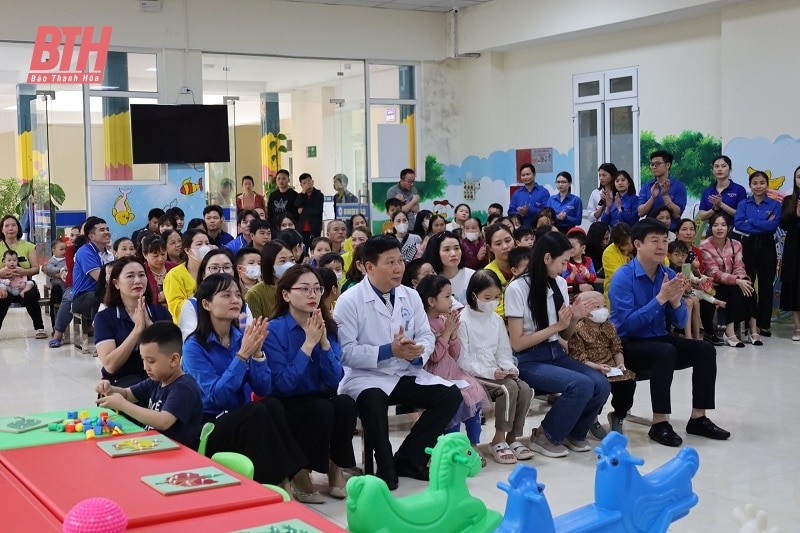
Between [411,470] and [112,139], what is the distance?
867 centimetres

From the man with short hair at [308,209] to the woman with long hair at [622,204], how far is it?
381cm

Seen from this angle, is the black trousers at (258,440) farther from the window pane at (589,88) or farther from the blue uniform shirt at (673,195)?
the window pane at (589,88)

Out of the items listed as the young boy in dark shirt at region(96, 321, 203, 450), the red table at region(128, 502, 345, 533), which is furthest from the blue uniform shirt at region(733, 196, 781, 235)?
the red table at region(128, 502, 345, 533)

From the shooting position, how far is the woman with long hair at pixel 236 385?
13.8 ft

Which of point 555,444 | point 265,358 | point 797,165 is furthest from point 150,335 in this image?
point 797,165

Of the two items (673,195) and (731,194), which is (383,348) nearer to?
(731,194)

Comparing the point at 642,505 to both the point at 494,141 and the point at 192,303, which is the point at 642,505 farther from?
the point at 494,141

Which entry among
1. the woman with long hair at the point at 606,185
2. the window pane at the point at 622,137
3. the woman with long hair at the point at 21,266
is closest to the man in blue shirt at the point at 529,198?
the woman with long hair at the point at 606,185

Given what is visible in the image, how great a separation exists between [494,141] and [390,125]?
156 centimetres

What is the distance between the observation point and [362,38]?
1391cm

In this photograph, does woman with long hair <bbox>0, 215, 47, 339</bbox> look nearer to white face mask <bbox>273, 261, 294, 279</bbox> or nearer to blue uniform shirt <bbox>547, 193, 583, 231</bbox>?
white face mask <bbox>273, 261, 294, 279</bbox>

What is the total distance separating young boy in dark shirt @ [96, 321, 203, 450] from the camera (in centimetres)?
380

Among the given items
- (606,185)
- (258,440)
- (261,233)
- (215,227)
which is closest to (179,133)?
(215,227)

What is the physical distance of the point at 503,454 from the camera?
209 inches
